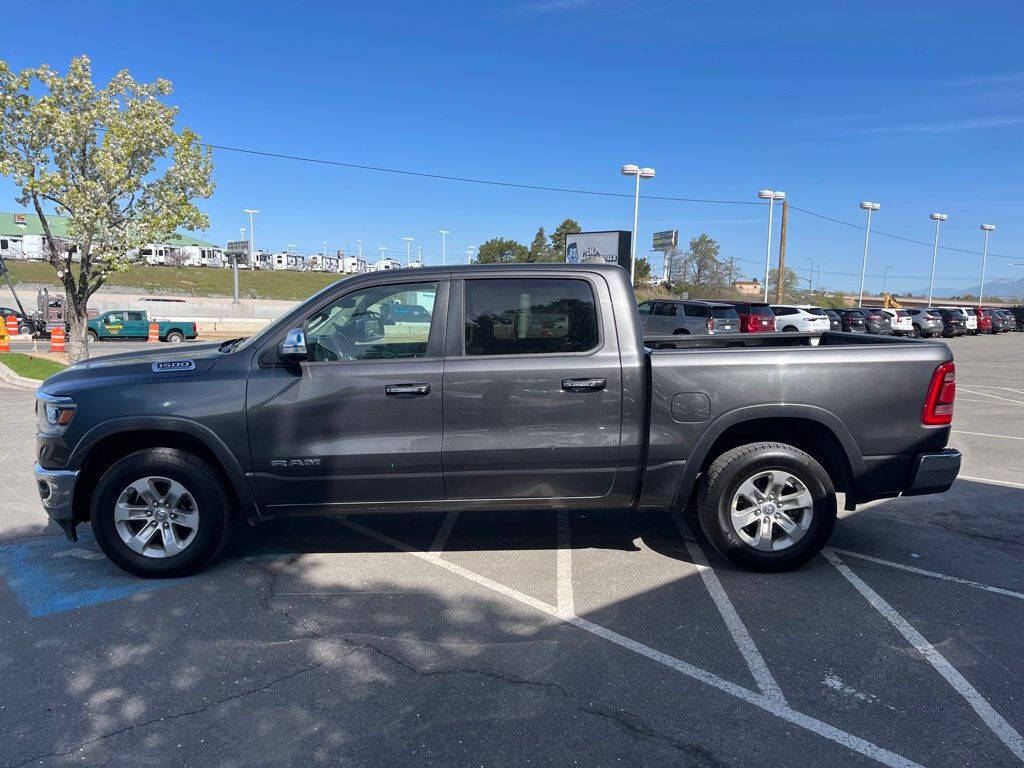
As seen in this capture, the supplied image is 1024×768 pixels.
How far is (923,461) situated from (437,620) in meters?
3.11

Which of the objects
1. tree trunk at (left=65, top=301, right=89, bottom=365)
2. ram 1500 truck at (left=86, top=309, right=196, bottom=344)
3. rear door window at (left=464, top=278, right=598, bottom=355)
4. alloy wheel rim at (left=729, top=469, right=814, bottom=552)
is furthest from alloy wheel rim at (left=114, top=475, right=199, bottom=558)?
ram 1500 truck at (left=86, top=309, right=196, bottom=344)

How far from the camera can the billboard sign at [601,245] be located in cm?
2742

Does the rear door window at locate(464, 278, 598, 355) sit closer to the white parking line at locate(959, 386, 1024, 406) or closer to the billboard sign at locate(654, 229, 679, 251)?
the white parking line at locate(959, 386, 1024, 406)

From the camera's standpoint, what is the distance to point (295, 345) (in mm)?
4074

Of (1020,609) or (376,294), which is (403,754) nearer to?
(376,294)

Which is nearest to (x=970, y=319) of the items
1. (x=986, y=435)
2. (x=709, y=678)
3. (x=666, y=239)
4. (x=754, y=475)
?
(x=666, y=239)

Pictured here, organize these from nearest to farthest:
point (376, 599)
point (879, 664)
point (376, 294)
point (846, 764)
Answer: point (846, 764) < point (879, 664) < point (376, 599) < point (376, 294)

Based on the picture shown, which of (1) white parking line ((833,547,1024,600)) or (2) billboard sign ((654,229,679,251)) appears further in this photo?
(2) billboard sign ((654,229,679,251))

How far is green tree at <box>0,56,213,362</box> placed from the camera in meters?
14.2

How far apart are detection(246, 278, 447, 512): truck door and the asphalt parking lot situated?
616mm

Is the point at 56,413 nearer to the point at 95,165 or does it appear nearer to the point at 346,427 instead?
the point at 346,427

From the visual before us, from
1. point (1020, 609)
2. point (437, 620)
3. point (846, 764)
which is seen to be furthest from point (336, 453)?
point (1020, 609)

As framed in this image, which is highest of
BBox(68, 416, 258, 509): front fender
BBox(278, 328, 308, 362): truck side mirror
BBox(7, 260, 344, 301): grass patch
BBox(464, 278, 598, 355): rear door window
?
BBox(7, 260, 344, 301): grass patch

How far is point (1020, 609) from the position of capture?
13.3 feet
